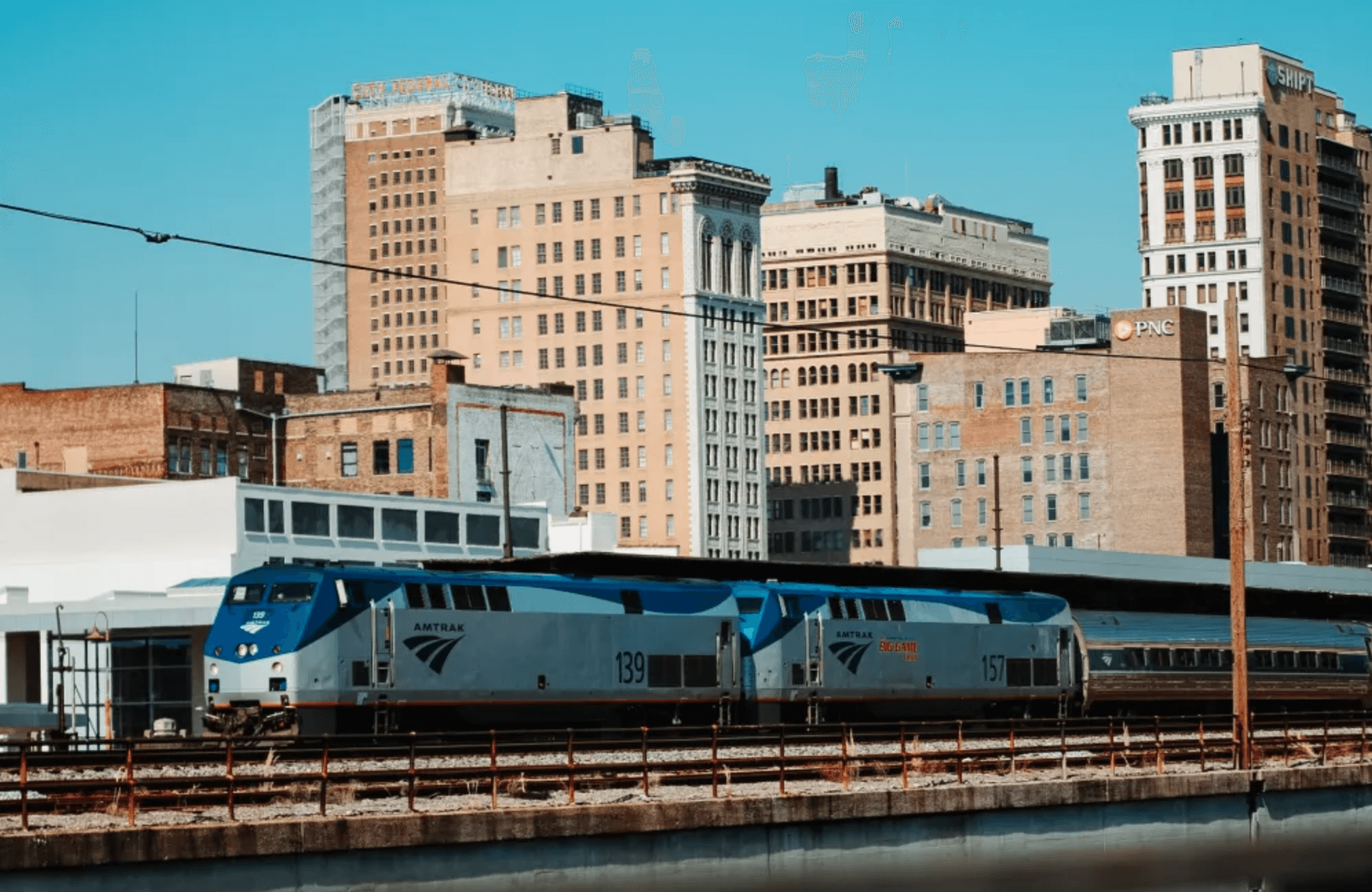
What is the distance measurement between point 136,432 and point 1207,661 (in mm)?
76985

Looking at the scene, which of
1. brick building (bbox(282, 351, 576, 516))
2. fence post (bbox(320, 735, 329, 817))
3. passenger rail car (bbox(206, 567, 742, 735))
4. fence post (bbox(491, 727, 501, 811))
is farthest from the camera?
brick building (bbox(282, 351, 576, 516))

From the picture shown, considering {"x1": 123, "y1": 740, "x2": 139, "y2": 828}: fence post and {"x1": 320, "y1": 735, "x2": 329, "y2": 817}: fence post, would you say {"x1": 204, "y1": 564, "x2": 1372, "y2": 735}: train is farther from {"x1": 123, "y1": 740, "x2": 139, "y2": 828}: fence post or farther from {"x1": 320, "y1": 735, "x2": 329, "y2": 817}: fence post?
{"x1": 123, "y1": 740, "x2": 139, "y2": 828}: fence post

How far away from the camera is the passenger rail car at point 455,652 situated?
1847 inches

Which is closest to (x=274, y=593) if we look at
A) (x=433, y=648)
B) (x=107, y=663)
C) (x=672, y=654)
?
(x=433, y=648)

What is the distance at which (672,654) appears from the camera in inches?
2158

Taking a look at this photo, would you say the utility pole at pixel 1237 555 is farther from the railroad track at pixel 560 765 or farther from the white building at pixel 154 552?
the white building at pixel 154 552

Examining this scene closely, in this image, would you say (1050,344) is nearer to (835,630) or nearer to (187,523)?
(187,523)

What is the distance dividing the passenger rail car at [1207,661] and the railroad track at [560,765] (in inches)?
410

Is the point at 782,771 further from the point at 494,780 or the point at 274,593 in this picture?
the point at 274,593

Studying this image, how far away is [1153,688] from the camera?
6769 centimetres

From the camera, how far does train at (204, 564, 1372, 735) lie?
4741 cm

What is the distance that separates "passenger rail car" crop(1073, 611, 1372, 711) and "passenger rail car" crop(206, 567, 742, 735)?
14.9 meters

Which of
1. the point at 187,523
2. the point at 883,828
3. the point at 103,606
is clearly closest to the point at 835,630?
the point at 883,828

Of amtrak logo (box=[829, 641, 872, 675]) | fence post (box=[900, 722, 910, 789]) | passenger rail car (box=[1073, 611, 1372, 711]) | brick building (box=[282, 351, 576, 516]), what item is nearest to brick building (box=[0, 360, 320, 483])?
brick building (box=[282, 351, 576, 516])
